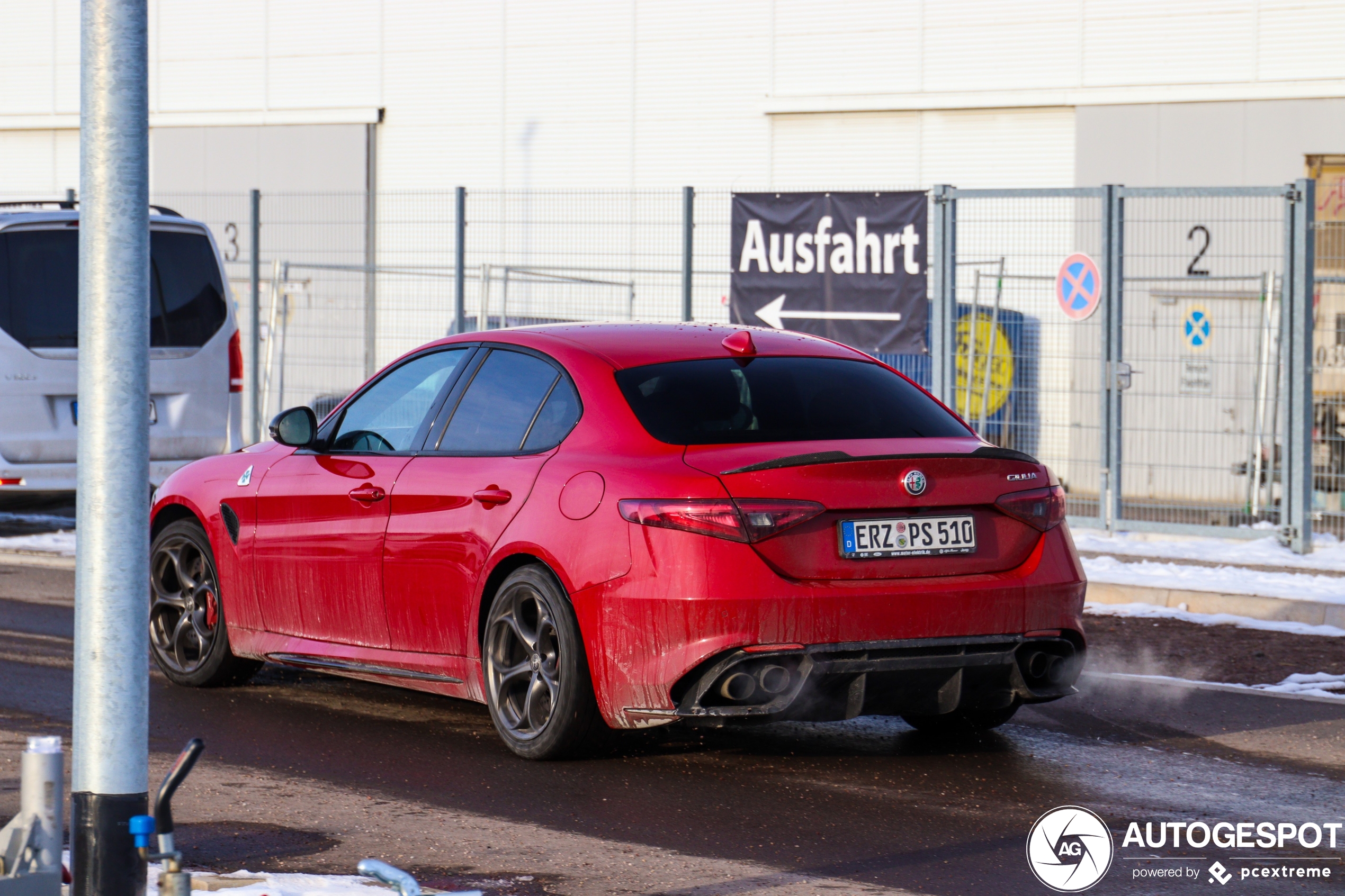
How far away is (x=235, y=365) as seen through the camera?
13.6m

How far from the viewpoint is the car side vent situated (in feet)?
25.4

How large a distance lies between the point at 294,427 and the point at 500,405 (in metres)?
1.12

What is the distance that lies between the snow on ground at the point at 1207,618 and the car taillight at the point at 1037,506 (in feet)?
13.4

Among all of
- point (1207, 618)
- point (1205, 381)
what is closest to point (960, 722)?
point (1207, 618)

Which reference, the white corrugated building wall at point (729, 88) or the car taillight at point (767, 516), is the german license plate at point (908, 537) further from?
the white corrugated building wall at point (729, 88)

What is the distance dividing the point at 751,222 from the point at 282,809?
32.3ft

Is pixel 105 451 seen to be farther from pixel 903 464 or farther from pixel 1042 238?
pixel 1042 238

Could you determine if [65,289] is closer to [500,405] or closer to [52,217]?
[52,217]

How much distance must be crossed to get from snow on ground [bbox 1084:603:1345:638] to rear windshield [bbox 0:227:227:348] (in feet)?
21.9

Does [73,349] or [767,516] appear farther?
[73,349]

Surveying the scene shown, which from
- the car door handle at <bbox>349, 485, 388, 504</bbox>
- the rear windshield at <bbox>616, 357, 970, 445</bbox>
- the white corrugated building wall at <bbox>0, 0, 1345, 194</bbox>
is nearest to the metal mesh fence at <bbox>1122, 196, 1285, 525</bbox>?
the white corrugated building wall at <bbox>0, 0, 1345, 194</bbox>

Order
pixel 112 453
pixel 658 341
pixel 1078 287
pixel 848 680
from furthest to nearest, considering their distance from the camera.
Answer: pixel 1078 287 → pixel 658 341 → pixel 848 680 → pixel 112 453

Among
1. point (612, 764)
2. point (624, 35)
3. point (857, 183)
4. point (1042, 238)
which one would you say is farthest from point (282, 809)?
point (624, 35)

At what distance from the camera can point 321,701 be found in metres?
7.78
